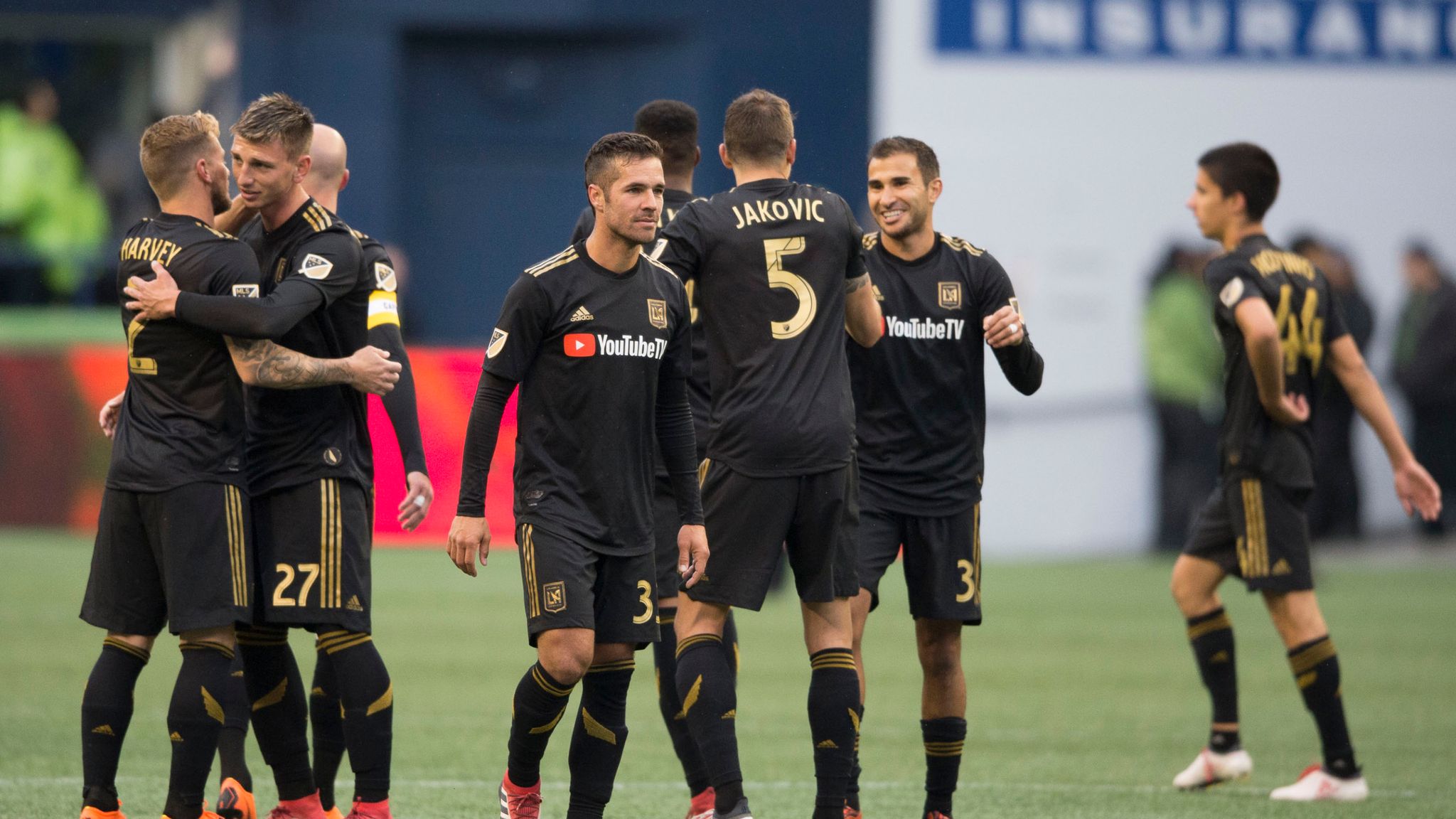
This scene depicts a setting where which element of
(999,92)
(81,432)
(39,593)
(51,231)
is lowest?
(39,593)

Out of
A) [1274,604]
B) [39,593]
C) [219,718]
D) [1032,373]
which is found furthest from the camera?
[39,593]

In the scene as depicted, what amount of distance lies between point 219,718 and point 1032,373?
286 centimetres

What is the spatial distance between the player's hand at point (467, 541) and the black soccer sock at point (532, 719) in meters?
0.38

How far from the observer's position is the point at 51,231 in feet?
59.6

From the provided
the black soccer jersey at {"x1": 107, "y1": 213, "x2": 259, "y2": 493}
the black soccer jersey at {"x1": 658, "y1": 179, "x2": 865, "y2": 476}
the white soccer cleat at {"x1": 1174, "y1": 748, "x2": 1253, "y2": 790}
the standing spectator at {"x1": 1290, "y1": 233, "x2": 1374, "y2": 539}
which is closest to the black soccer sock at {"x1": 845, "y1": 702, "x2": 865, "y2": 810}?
the black soccer jersey at {"x1": 658, "y1": 179, "x2": 865, "y2": 476}

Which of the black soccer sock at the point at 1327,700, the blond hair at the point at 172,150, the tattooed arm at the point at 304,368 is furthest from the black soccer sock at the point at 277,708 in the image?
the black soccer sock at the point at 1327,700

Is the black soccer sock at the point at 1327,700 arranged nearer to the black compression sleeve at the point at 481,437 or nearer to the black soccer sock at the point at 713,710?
the black soccer sock at the point at 713,710

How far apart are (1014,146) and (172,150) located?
1330 cm

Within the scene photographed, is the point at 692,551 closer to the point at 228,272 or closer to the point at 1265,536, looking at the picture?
the point at 228,272

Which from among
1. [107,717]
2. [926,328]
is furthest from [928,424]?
[107,717]

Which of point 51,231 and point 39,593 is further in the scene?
point 51,231

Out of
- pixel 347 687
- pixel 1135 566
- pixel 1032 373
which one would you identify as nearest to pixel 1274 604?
pixel 1032 373

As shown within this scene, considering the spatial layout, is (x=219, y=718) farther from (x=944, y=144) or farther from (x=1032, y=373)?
(x=944, y=144)

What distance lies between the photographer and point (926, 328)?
6.57 metres
